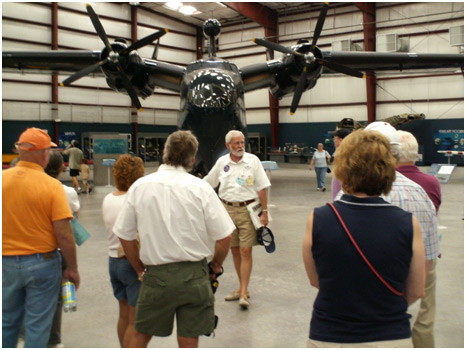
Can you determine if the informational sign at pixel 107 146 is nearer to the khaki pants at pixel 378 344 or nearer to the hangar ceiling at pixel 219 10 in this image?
the hangar ceiling at pixel 219 10

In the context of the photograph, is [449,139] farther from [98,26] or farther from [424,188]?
[424,188]

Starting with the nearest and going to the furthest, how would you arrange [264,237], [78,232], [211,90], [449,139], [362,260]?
[362,260] → [78,232] → [264,237] → [211,90] → [449,139]

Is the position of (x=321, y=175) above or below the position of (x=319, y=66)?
below

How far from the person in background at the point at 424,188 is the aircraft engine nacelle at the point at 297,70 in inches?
374

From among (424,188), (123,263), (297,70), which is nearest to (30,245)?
(123,263)

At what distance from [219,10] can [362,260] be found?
2886 centimetres

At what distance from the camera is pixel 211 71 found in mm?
10031

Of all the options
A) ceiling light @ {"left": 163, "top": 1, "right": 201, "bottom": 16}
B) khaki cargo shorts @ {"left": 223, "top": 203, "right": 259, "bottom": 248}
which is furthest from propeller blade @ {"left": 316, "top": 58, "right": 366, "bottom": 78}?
ceiling light @ {"left": 163, "top": 1, "right": 201, "bottom": 16}

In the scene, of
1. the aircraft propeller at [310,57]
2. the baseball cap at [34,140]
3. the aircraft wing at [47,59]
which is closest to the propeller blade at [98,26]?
the aircraft wing at [47,59]

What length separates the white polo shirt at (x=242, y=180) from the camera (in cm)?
476

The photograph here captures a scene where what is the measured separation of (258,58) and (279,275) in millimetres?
25770

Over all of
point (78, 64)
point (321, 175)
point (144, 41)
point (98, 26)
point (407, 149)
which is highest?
point (98, 26)

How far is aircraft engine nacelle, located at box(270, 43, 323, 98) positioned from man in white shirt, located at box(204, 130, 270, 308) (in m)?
7.93

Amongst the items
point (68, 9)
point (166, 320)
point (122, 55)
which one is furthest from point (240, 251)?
point (68, 9)
